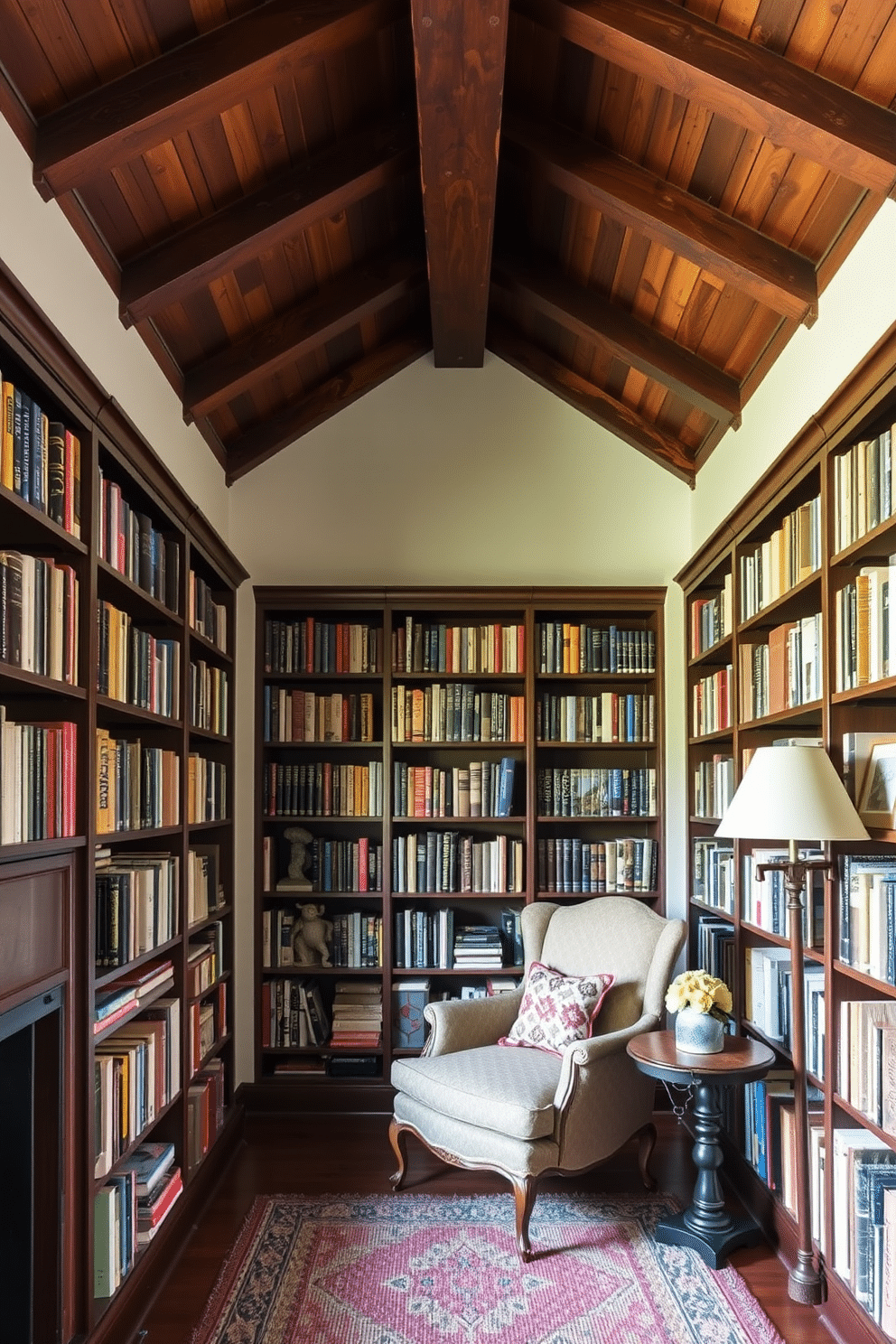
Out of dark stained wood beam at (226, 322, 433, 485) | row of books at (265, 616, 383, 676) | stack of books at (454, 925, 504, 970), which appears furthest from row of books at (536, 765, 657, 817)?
dark stained wood beam at (226, 322, 433, 485)

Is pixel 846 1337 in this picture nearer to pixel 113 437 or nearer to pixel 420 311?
pixel 113 437

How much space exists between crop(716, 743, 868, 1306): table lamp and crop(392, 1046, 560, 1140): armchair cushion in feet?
2.64

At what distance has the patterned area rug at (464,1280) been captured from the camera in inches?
114

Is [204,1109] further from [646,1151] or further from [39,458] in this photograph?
[39,458]

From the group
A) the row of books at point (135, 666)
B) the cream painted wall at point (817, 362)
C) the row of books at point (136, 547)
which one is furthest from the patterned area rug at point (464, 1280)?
the cream painted wall at point (817, 362)

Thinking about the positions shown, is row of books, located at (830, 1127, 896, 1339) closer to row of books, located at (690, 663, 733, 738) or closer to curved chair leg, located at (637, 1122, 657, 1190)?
curved chair leg, located at (637, 1122, 657, 1190)

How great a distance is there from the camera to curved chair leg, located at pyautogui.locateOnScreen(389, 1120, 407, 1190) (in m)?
3.83

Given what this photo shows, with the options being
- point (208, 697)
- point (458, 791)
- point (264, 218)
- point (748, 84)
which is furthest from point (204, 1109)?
point (748, 84)

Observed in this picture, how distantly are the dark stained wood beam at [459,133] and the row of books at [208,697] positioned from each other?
1.72 m

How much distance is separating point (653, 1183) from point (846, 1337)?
1.18 meters

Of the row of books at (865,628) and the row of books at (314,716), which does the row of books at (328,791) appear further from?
the row of books at (865,628)

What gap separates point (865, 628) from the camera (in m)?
2.65

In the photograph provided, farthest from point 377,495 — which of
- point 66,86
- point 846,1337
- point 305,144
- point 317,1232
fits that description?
point 846,1337

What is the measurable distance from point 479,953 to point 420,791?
0.77m
